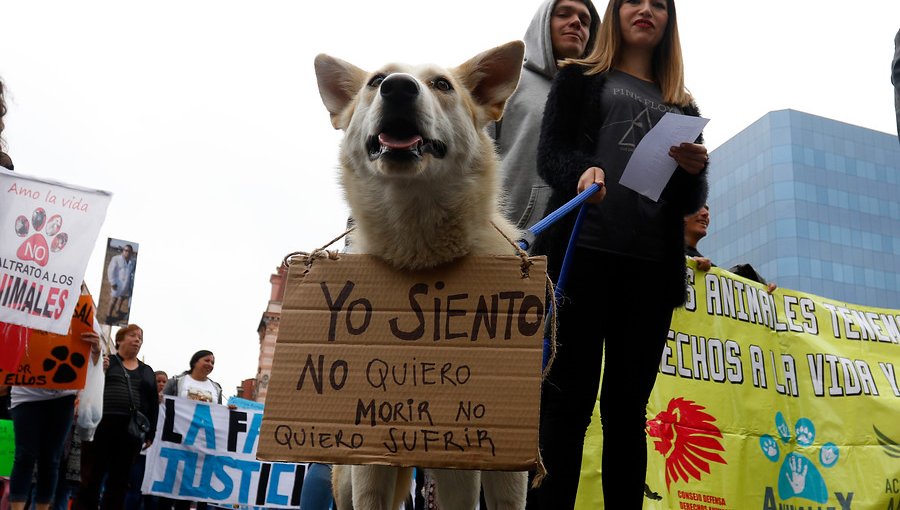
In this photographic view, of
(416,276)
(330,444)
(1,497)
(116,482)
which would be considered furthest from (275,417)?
(1,497)

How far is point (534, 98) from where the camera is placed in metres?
3.49

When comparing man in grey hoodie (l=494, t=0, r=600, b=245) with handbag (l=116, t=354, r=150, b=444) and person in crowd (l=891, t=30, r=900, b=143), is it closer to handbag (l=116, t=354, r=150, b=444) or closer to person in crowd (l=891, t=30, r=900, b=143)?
person in crowd (l=891, t=30, r=900, b=143)

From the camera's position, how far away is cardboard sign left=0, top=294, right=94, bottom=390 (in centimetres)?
514

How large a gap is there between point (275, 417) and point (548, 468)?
3.42ft

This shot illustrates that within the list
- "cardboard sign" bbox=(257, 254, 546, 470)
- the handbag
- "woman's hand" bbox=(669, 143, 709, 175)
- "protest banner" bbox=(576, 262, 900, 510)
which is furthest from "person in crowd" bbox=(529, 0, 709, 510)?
the handbag

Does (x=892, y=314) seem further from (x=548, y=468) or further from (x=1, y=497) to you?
(x=1, y=497)

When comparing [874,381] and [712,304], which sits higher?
[712,304]

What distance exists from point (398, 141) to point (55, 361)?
13.9 ft

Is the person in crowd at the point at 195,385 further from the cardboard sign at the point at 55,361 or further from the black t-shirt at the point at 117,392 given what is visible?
the cardboard sign at the point at 55,361

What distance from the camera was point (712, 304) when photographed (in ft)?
17.9

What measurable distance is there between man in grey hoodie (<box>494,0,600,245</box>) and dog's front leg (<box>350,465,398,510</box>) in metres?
1.41

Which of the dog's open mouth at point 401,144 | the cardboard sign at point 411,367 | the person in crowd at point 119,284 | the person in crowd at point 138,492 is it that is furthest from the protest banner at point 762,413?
the person in crowd at point 119,284

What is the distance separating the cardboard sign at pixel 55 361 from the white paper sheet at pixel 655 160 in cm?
453

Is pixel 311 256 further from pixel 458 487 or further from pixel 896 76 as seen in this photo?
pixel 896 76
